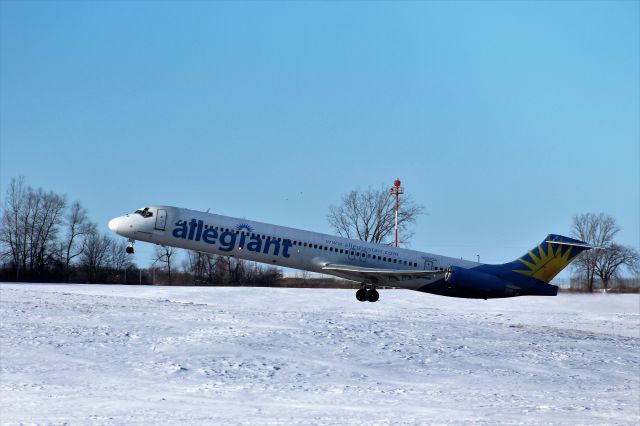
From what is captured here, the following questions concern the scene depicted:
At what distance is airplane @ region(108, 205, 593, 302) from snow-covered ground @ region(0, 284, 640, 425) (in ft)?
11.3

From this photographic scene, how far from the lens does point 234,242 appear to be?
169 feet

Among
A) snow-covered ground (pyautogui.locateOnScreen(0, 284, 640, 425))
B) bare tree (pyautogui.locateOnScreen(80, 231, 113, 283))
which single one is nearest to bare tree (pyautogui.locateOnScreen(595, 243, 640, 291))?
snow-covered ground (pyautogui.locateOnScreen(0, 284, 640, 425))

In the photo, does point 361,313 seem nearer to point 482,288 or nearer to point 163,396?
point 482,288

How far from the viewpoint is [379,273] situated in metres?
52.6

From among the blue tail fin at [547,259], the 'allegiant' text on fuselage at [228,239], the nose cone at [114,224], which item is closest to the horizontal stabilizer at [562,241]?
the blue tail fin at [547,259]

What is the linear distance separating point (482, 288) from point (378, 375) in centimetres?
1183

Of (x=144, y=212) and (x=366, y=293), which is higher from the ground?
(x=144, y=212)

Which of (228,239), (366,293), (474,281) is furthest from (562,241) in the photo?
(228,239)

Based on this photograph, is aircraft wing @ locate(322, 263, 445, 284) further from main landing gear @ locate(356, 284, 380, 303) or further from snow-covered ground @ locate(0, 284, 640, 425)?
snow-covered ground @ locate(0, 284, 640, 425)

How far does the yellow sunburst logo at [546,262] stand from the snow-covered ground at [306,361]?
419cm

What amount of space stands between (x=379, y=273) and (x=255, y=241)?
24.7 ft

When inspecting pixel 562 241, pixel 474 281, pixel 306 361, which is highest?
pixel 562 241

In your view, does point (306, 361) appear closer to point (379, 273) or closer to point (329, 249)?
point (329, 249)

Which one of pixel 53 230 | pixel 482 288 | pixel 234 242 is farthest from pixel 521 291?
pixel 53 230
